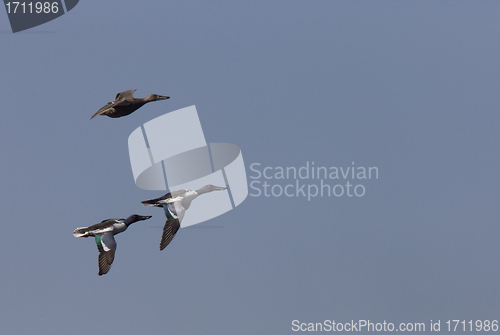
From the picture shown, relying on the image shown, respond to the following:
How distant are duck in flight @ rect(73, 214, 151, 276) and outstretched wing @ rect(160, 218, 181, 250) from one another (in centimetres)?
37

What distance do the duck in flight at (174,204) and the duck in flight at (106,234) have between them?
1.14ft

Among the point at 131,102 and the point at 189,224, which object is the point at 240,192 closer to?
the point at 189,224

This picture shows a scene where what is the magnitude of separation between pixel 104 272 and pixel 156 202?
3.54 ft

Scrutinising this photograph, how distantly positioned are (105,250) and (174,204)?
39.8 inches

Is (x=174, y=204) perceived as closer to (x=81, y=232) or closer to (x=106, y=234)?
(x=106, y=234)

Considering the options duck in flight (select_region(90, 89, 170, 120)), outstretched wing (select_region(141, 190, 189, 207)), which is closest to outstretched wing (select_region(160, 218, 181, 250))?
outstretched wing (select_region(141, 190, 189, 207))

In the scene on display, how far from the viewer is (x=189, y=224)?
25.8 feet

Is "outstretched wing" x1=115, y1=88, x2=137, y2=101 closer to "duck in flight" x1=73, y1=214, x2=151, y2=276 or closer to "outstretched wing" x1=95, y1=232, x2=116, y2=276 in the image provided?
"duck in flight" x1=73, y1=214, x2=151, y2=276

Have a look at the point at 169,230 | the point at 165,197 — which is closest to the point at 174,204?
the point at 165,197

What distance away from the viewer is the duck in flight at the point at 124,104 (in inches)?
288

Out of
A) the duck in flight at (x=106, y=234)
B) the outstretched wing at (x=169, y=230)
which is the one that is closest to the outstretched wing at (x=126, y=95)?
the duck in flight at (x=106, y=234)

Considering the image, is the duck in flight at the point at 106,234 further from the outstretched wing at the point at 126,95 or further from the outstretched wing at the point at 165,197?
the outstretched wing at the point at 126,95

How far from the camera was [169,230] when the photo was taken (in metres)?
7.60

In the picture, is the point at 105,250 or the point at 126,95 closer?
the point at 105,250
